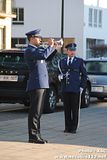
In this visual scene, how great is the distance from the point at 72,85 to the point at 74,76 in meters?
0.20

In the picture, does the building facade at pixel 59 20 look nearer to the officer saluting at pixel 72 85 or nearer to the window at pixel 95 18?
the window at pixel 95 18

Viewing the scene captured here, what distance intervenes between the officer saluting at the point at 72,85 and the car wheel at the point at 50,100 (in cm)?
380

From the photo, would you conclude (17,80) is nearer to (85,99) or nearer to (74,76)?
(85,99)

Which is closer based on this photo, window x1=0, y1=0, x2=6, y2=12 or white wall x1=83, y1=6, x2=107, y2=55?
window x1=0, y1=0, x2=6, y2=12

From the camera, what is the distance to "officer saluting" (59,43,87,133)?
1133cm

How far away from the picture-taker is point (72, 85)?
11.3 metres

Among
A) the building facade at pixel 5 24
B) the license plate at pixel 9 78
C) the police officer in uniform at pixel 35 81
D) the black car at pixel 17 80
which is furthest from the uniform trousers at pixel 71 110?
the building facade at pixel 5 24

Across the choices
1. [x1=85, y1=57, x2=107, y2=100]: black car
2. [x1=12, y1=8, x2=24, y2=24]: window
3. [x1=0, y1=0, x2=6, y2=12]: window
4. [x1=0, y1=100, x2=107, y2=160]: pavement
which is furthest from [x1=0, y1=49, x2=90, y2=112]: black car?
[x1=12, y1=8, x2=24, y2=24]: window

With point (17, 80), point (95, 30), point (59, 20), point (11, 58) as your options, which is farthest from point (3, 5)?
point (95, 30)

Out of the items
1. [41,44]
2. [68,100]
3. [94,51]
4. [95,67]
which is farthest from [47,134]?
[94,51]

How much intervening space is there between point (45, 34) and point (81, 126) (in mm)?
45154

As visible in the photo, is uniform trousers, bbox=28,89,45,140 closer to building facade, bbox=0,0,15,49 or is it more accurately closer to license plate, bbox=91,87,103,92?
license plate, bbox=91,87,103,92

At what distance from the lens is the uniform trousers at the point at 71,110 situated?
37.1ft

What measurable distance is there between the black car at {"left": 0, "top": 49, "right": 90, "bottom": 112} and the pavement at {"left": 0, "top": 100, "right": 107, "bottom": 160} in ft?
2.16
